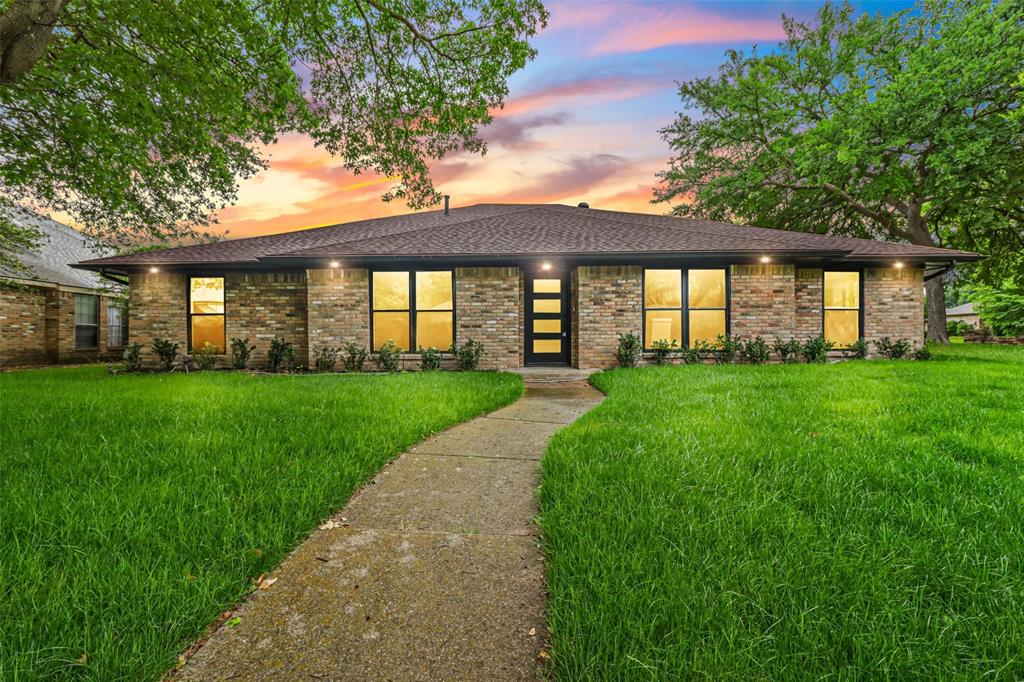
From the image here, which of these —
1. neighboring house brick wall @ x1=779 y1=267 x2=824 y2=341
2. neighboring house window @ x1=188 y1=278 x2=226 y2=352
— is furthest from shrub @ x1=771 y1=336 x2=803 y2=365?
neighboring house window @ x1=188 y1=278 x2=226 y2=352

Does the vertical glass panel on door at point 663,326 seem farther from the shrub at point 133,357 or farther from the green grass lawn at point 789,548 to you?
Result: the shrub at point 133,357

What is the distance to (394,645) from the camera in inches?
56.7

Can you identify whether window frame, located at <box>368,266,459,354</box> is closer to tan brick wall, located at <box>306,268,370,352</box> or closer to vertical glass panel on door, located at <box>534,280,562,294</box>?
tan brick wall, located at <box>306,268,370,352</box>

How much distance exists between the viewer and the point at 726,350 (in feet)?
32.1

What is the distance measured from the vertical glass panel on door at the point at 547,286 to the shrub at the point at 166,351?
9.32m

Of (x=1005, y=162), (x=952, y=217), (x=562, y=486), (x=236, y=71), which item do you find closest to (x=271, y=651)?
(x=562, y=486)

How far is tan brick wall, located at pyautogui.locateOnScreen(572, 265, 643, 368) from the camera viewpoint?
9641mm

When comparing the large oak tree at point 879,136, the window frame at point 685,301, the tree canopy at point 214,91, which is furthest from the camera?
the large oak tree at point 879,136

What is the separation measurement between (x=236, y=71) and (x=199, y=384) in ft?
17.5

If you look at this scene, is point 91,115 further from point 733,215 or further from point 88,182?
point 733,215

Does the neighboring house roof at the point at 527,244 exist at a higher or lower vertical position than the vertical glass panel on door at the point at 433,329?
higher

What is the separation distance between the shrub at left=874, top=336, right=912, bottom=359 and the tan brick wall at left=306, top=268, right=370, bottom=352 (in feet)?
43.2

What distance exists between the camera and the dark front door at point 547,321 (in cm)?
1020

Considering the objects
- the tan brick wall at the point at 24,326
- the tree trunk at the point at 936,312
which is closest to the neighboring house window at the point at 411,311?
the tan brick wall at the point at 24,326
